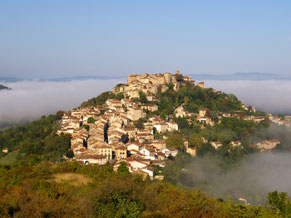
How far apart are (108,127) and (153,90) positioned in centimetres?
1254

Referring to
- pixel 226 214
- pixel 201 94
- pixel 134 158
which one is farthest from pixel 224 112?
pixel 226 214

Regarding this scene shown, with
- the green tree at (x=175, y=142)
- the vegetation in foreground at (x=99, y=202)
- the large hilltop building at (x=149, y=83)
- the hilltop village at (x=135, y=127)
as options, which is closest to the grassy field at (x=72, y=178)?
the vegetation in foreground at (x=99, y=202)

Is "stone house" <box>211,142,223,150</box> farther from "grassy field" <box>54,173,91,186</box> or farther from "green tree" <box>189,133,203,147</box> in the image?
"grassy field" <box>54,173,91,186</box>

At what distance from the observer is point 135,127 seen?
130 feet

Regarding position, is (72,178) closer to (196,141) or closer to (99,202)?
(99,202)

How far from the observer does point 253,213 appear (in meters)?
13.6

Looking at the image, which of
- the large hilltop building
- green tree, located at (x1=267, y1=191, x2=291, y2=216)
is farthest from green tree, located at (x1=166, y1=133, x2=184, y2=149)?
green tree, located at (x1=267, y1=191, x2=291, y2=216)

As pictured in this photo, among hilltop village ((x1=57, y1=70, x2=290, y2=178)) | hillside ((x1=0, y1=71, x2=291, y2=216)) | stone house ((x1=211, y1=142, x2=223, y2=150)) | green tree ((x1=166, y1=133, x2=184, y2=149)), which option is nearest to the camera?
hillside ((x1=0, y1=71, x2=291, y2=216))

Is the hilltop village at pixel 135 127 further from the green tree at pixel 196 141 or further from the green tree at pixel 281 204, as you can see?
the green tree at pixel 281 204

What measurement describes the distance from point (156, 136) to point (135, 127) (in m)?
2.59

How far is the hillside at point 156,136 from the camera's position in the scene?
2984 cm

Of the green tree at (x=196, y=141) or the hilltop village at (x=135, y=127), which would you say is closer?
the hilltop village at (x=135, y=127)

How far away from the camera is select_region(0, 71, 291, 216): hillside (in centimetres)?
2984

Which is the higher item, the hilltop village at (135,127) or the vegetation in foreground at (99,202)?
the vegetation in foreground at (99,202)
